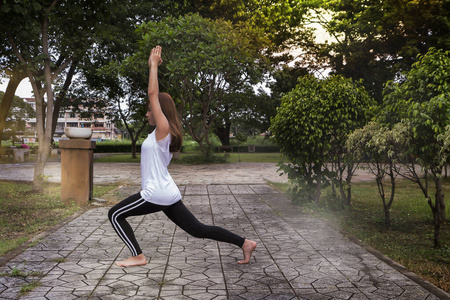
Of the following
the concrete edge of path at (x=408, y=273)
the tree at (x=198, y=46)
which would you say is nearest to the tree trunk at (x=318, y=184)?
the concrete edge of path at (x=408, y=273)

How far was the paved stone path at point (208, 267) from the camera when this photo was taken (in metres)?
3.46

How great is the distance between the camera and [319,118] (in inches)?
278

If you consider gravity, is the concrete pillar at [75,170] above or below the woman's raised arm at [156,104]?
below

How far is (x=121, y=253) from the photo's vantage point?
473 cm

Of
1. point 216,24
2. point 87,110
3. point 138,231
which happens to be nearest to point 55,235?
point 138,231

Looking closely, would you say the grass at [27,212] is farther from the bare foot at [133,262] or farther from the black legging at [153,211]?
the black legging at [153,211]

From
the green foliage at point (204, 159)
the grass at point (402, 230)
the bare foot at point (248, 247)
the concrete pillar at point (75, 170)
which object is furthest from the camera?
the green foliage at point (204, 159)

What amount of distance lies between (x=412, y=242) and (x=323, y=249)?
4.86 feet

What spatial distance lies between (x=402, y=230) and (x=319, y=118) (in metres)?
2.26

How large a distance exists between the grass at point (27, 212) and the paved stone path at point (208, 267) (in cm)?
46

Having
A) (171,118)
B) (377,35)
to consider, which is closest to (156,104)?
(171,118)

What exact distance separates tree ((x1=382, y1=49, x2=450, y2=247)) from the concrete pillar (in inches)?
235

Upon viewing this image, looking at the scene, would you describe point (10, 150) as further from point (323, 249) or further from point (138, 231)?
point (323, 249)

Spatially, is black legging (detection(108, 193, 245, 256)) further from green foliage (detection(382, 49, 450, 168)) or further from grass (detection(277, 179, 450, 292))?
green foliage (detection(382, 49, 450, 168))
